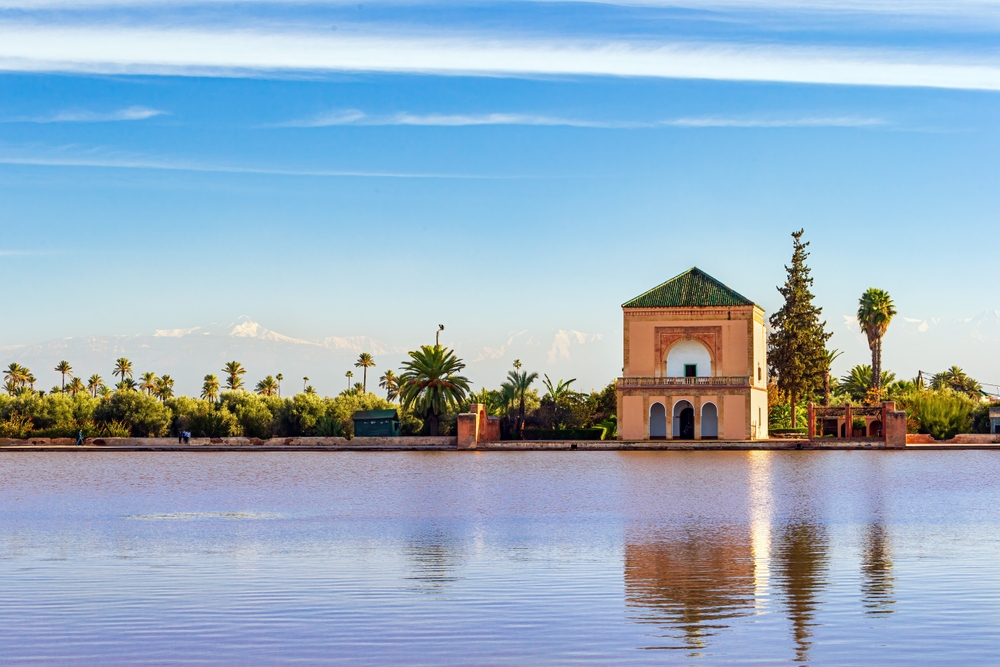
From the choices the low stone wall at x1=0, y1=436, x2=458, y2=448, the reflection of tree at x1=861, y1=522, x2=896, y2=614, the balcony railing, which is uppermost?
the balcony railing

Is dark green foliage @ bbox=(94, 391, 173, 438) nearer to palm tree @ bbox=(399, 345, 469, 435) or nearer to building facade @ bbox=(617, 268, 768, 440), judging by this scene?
palm tree @ bbox=(399, 345, 469, 435)

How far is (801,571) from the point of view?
10.2 meters

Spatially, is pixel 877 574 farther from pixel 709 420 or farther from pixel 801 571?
pixel 709 420

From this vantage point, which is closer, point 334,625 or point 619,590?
point 334,625

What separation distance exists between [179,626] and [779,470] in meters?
23.8

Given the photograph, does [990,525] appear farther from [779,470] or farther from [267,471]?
[267,471]

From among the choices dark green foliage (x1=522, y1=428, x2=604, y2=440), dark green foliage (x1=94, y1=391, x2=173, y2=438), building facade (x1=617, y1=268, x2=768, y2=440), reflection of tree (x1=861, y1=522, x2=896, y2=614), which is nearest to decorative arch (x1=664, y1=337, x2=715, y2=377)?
building facade (x1=617, y1=268, x2=768, y2=440)

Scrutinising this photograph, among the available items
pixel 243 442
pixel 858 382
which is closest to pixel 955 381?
pixel 858 382

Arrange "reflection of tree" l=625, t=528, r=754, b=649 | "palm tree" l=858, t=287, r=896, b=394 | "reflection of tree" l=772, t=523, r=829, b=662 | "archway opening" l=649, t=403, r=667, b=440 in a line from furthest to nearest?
"palm tree" l=858, t=287, r=896, b=394
"archway opening" l=649, t=403, r=667, b=440
"reflection of tree" l=625, t=528, r=754, b=649
"reflection of tree" l=772, t=523, r=829, b=662

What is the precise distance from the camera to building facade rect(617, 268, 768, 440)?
4850 centimetres

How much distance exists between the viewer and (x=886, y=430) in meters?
44.6

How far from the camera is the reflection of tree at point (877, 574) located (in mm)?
8328

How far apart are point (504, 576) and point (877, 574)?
316 centimetres

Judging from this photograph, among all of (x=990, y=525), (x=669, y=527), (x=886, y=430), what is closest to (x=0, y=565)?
(x=669, y=527)
